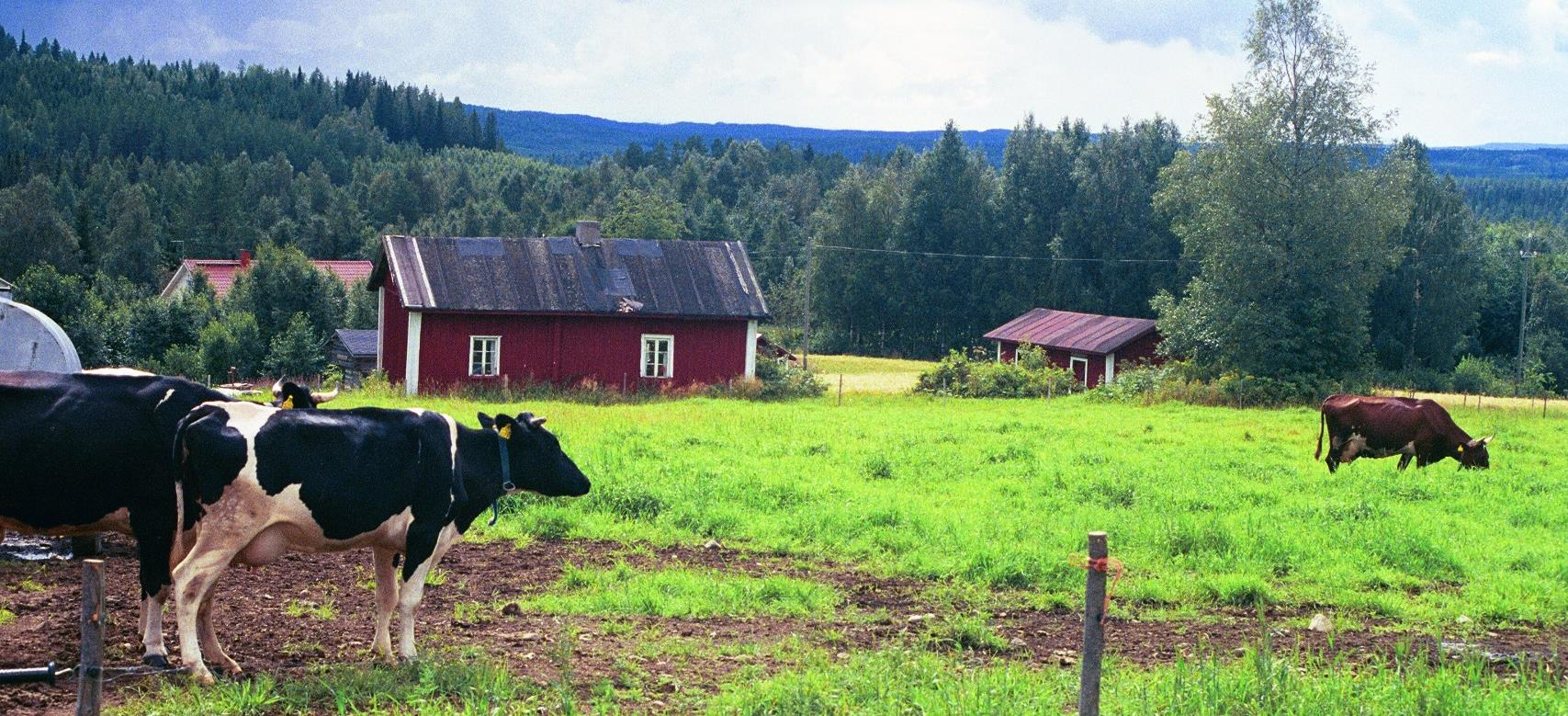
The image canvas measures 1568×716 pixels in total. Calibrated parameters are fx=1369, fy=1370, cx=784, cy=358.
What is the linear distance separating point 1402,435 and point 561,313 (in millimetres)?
21180

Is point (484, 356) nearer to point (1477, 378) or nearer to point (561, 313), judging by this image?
point (561, 313)

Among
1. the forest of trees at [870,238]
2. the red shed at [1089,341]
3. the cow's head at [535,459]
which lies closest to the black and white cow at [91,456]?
the cow's head at [535,459]

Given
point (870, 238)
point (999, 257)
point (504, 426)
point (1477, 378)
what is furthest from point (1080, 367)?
point (504, 426)

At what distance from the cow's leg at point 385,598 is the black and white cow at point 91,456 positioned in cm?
122

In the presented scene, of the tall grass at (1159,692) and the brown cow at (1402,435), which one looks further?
the brown cow at (1402,435)

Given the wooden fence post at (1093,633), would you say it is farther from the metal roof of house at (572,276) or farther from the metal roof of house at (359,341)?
the metal roof of house at (359,341)

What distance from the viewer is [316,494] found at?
8.11m

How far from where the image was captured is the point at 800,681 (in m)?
7.65

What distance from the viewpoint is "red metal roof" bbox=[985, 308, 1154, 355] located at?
47.7 meters

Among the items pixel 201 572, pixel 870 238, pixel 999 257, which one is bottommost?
pixel 201 572

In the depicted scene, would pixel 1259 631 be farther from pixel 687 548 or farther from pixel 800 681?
pixel 687 548

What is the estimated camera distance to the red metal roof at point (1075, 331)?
4772cm

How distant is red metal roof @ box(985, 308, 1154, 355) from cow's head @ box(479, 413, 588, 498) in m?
37.8

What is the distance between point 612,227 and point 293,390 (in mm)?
66755
